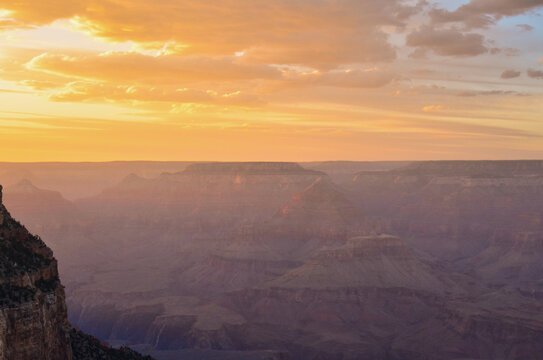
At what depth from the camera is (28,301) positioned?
33.7m

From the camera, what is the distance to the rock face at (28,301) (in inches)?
1286

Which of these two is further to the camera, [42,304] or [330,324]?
[330,324]

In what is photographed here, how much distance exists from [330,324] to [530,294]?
59536 mm

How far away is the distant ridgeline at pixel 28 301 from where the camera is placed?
32.7 metres

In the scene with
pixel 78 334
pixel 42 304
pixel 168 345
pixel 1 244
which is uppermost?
pixel 1 244

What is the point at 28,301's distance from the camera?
111 feet

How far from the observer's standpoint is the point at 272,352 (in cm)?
13775

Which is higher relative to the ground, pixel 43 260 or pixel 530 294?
pixel 43 260

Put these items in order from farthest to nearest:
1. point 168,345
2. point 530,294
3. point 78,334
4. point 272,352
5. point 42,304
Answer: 1. point 530,294
2. point 168,345
3. point 272,352
4. point 78,334
5. point 42,304

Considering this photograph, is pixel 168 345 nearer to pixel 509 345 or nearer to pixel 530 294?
pixel 509 345

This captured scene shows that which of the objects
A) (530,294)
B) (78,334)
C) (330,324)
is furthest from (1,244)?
(530,294)

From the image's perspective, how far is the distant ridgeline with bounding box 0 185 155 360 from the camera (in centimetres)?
3266

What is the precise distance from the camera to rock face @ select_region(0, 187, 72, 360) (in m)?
32.7

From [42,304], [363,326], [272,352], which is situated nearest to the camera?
[42,304]
